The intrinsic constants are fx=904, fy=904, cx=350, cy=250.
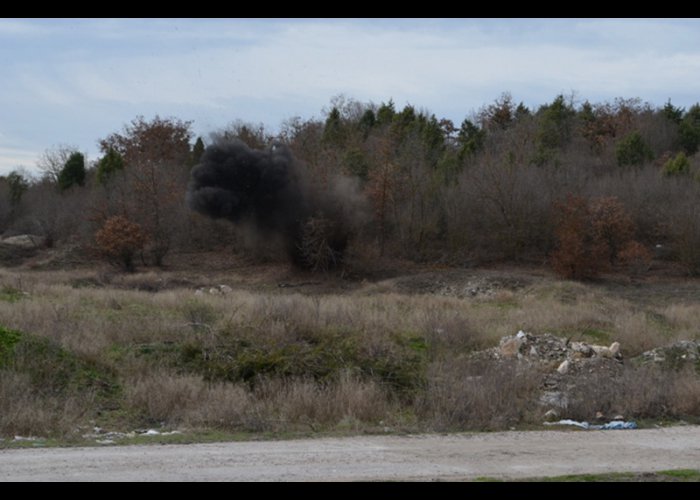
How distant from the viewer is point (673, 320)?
85.8 feet

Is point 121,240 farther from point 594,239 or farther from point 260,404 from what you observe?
point 260,404

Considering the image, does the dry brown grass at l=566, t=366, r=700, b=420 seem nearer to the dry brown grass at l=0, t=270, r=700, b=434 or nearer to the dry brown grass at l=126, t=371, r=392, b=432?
the dry brown grass at l=0, t=270, r=700, b=434

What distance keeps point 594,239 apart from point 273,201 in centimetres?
1535

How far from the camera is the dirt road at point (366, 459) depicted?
8.94m

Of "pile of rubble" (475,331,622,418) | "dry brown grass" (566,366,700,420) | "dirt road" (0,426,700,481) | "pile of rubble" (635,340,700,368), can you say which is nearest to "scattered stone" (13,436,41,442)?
"dirt road" (0,426,700,481)

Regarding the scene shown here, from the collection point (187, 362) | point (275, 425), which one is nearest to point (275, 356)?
point (187, 362)

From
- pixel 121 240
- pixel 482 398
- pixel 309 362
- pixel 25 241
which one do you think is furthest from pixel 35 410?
pixel 25 241

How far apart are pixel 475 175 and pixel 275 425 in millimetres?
38346

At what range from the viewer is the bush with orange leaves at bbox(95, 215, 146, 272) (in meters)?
44.5

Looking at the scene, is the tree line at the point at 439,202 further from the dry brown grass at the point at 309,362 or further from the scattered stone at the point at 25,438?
the scattered stone at the point at 25,438

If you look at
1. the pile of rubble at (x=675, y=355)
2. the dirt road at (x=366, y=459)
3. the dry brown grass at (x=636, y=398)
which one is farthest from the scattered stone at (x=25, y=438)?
the pile of rubble at (x=675, y=355)

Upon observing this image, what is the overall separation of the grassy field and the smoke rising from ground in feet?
48.7

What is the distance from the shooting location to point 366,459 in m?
9.86

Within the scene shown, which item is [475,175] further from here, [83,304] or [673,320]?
[83,304]
